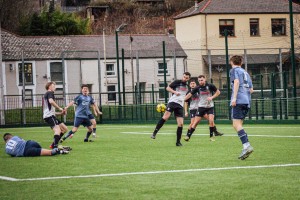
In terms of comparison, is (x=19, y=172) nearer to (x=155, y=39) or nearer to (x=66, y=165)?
(x=66, y=165)

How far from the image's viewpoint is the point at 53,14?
244 ft

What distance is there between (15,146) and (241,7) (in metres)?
46.6

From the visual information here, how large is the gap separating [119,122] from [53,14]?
1437 inches

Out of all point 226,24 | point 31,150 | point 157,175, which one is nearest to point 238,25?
point 226,24

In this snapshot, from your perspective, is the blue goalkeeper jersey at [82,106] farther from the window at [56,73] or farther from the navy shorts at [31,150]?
the window at [56,73]

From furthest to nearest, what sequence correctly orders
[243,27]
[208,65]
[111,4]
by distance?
[111,4] < [243,27] < [208,65]

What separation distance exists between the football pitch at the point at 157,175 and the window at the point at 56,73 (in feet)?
131

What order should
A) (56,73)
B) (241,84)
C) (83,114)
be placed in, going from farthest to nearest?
(56,73)
(83,114)
(241,84)


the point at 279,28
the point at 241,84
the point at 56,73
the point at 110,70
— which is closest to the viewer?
the point at 241,84

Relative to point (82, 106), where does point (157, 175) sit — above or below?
below

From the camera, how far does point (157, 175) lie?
35.9ft

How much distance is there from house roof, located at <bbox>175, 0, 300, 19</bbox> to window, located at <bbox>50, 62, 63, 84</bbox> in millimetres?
11884

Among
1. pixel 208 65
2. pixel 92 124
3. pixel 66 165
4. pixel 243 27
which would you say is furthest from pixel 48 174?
pixel 243 27

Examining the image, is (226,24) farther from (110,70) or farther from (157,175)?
(157,175)
